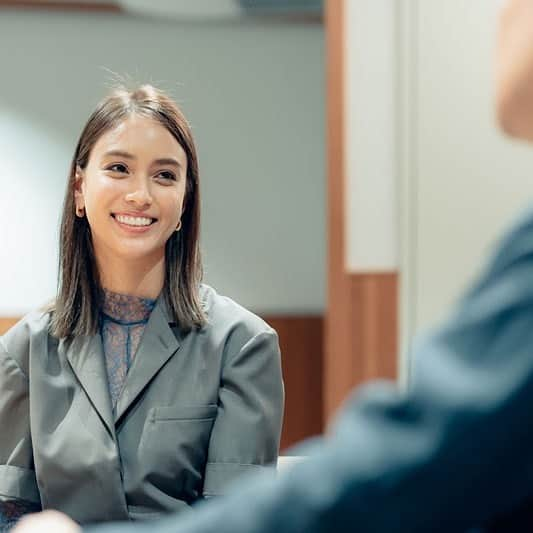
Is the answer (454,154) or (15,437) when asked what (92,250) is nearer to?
(15,437)

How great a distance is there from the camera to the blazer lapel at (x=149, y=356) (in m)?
1.40

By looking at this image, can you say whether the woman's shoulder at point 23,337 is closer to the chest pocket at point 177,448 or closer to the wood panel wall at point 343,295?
the chest pocket at point 177,448

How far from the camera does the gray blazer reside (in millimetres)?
1348

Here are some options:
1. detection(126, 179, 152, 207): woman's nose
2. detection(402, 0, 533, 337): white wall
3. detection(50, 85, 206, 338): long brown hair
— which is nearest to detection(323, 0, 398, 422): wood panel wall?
detection(402, 0, 533, 337): white wall

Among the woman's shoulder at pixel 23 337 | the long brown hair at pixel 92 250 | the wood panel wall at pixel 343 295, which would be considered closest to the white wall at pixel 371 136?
the wood panel wall at pixel 343 295

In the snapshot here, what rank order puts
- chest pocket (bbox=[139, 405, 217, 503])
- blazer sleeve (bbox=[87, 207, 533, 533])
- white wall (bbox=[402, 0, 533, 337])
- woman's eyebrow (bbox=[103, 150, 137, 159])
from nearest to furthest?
blazer sleeve (bbox=[87, 207, 533, 533]) → chest pocket (bbox=[139, 405, 217, 503]) → woman's eyebrow (bbox=[103, 150, 137, 159]) → white wall (bbox=[402, 0, 533, 337])

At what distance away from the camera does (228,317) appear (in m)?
1.46

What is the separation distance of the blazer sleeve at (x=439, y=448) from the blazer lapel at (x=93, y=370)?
967mm

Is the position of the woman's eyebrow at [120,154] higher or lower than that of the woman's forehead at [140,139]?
lower

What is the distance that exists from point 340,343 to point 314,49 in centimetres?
139

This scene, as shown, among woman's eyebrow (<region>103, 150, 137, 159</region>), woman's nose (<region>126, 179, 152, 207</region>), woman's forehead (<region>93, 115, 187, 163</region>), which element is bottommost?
woman's nose (<region>126, 179, 152, 207</region>)

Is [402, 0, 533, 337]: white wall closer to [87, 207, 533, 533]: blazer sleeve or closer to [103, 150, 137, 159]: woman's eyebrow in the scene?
[103, 150, 137, 159]: woman's eyebrow

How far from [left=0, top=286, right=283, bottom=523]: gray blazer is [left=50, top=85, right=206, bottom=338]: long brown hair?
0.03 metres

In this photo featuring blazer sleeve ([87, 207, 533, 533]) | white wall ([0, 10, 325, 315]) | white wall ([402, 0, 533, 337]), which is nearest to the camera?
blazer sleeve ([87, 207, 533, 533])
